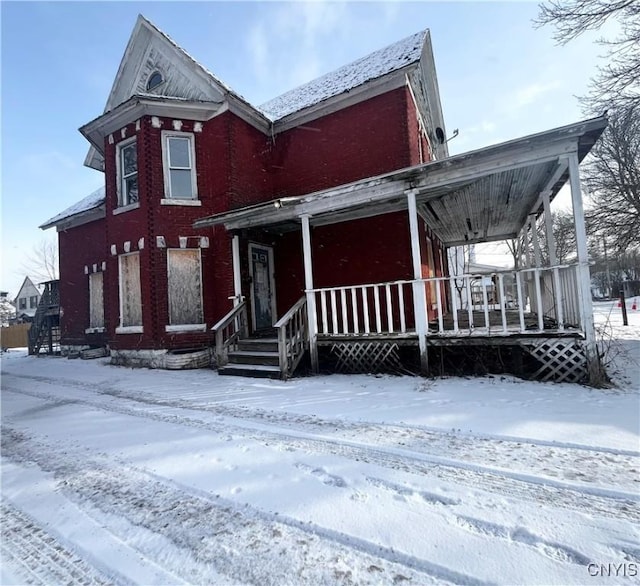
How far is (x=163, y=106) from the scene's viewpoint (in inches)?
363

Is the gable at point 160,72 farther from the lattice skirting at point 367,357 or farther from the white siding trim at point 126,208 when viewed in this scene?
the lattice skirting at point 367,357

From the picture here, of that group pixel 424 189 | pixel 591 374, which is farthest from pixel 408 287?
pixel 591 374

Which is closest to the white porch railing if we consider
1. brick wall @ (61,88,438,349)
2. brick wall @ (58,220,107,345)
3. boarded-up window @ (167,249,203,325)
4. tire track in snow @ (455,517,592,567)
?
brick wall @ (61,88,438,349)

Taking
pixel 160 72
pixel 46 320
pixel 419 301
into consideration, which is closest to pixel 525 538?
pixel 419 301

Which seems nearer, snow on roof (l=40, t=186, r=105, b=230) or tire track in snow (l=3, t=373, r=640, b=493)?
tire track in snow (l=3, t=373, r=640, b=493)

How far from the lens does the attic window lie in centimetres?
1100

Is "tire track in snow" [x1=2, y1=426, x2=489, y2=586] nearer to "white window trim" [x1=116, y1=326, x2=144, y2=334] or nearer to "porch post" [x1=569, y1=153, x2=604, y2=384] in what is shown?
"porch post" [x1=569, y1=153, x2=604, y2=384]

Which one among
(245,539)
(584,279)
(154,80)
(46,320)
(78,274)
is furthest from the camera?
(46,320)

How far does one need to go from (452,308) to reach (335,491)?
7.72 m

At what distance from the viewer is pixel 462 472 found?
280cm

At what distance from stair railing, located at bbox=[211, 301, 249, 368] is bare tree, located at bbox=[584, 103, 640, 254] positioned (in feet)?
40.5

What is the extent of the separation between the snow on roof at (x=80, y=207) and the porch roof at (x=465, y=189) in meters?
8.51

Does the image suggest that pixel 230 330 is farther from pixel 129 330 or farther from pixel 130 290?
pixel 130 290

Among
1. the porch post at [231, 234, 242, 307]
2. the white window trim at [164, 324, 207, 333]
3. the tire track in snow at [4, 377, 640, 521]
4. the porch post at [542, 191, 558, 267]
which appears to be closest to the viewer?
the tire track in snow at [4, 377, 640, 521]
